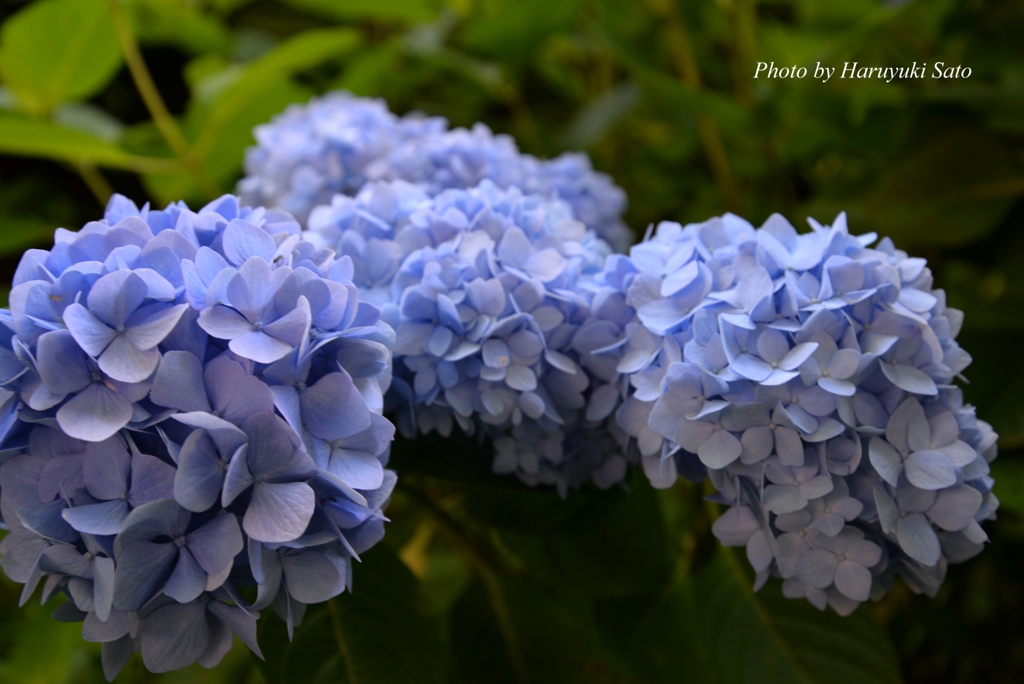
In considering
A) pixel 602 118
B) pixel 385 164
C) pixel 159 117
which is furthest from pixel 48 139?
pixel 602 118

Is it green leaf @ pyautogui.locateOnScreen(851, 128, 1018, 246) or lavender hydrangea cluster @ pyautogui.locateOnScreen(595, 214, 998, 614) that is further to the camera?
green leaf @ pyautogui.locateOnScreen(851, 128, 1018, 246)

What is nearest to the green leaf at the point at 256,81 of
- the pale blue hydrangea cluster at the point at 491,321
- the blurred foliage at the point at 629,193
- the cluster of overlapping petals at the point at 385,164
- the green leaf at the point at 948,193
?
the blurred foliage at the point at 629,193

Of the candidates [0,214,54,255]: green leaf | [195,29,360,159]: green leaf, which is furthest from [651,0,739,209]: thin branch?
[0,214,54,255]: green leaf

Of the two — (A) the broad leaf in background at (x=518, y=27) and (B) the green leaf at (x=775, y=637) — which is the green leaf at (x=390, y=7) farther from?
(B) the green leaf at (x=775, y=637)

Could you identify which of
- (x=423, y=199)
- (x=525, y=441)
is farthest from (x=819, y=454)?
(x=423, y=199)

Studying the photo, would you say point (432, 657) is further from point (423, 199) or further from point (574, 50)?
point (574, 50)

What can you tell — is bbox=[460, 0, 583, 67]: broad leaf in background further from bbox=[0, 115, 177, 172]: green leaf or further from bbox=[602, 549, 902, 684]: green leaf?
bbox=[602, 549, 902, 684]: green leaf
